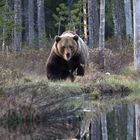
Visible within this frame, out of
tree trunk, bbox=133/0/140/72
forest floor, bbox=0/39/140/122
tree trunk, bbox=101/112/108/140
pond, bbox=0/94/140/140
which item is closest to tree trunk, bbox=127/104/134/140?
pond, bbox=0/94/140/140

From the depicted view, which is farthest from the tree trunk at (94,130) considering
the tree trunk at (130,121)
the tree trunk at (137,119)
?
the tree trunk at (137,119)

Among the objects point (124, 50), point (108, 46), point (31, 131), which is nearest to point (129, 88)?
point (31, 131)

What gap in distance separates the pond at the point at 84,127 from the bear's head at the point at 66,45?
3712mm

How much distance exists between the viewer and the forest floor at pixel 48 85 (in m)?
11.0

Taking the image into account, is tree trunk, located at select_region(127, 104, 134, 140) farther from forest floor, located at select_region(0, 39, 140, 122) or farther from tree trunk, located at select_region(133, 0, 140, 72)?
tree trunk, located at select_region(133, 0, 140, 72)

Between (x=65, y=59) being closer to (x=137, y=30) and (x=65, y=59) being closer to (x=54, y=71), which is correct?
(x=54, y=71)

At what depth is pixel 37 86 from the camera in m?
11.9

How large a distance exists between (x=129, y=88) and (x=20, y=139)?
7682 millimetres

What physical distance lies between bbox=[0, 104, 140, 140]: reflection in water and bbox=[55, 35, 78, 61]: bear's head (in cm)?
419

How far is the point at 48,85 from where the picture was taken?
13.4 meters

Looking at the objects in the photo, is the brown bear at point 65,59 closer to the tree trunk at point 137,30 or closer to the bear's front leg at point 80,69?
the bear's front leg at point 80,69

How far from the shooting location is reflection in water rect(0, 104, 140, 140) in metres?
9.82

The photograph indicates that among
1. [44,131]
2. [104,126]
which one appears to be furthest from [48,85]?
[44,131]

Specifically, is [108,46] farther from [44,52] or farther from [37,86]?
[37,86]
